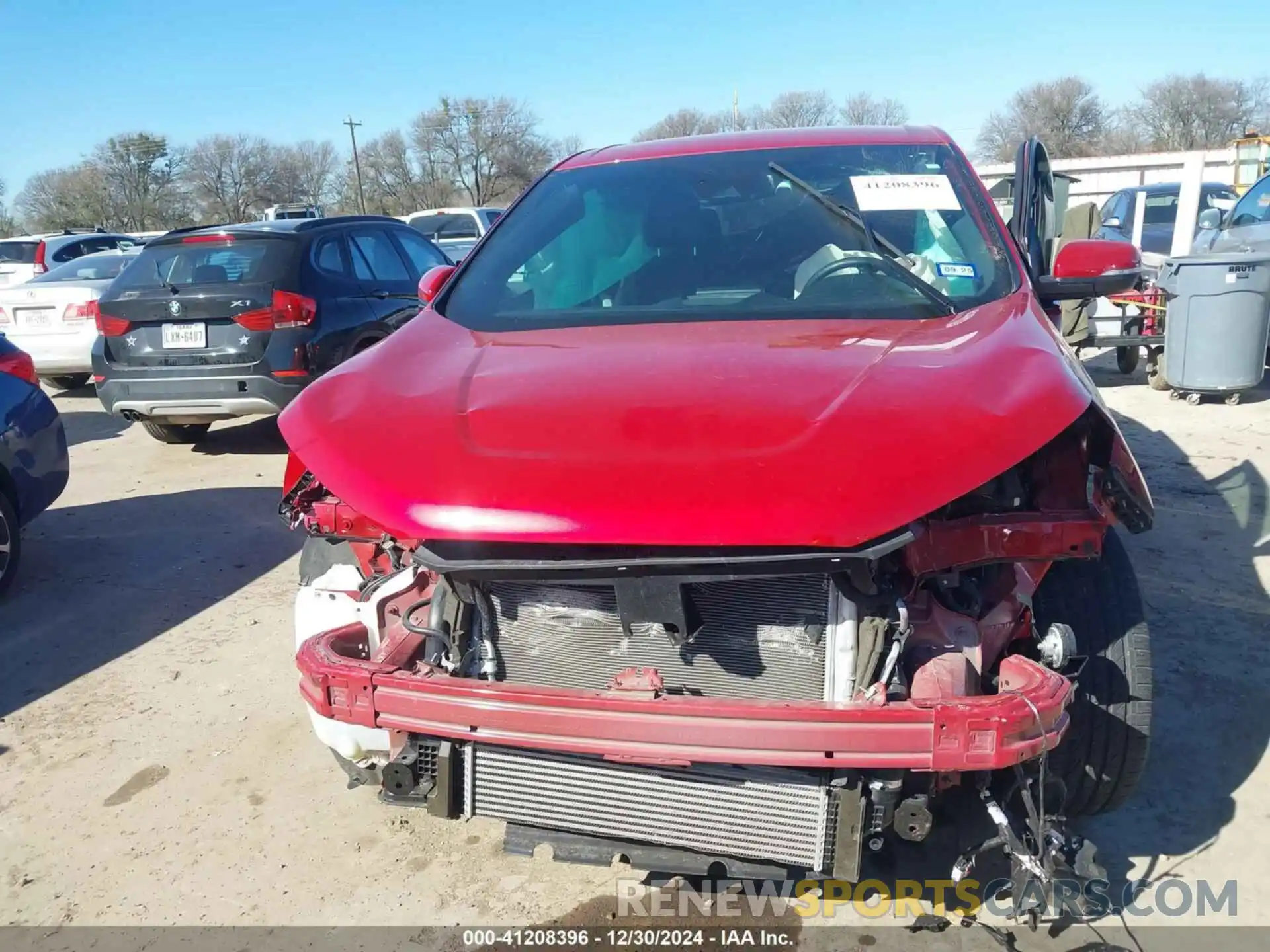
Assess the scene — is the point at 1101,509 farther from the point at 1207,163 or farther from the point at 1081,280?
the point at 1207,163

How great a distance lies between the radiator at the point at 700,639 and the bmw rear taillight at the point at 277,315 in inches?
202

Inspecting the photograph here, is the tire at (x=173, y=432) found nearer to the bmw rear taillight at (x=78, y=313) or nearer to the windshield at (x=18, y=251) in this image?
the bmw rear taillight at (x=78, y=313)

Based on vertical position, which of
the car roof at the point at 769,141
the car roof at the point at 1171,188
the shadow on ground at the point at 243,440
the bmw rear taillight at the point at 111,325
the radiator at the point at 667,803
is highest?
the car roof at the point at 1171,188

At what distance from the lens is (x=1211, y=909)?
8.13 feet

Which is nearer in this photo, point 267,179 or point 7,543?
point 7,543

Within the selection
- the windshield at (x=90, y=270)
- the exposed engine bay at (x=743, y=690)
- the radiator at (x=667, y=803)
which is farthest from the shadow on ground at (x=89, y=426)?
the radiator at (x=667, y=803)

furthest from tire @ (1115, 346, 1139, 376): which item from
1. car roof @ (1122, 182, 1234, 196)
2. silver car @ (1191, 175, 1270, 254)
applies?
car roof @ (1122, 182, 1234, 196)

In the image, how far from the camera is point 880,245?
2.87 meters

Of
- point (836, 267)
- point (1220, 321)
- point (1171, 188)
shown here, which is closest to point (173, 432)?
point (836, 267)

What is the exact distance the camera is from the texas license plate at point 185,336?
6867 mm

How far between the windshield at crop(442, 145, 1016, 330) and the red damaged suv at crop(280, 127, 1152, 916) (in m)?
0.06

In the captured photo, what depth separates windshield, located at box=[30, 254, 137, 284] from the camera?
34.1 feet

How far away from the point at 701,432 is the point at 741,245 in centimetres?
124

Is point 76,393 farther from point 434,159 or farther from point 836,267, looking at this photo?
point 434,159
